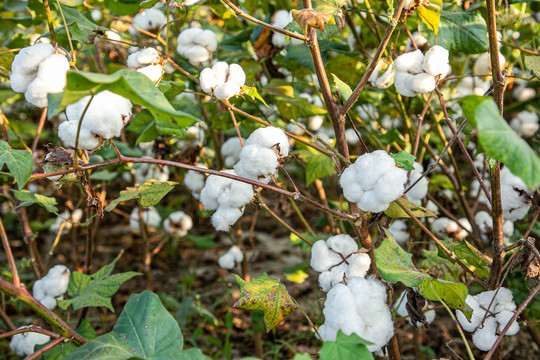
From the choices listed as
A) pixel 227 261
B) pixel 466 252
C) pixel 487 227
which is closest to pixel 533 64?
pixel 466 252

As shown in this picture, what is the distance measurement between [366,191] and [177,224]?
1.32 metres

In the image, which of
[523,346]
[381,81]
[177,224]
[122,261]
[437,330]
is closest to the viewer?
[381,81]

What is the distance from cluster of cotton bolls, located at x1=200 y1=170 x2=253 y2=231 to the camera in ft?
3.31

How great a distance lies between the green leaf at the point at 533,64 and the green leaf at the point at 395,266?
53cm

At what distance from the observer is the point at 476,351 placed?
152cm

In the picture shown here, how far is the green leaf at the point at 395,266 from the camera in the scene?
0.77 meters

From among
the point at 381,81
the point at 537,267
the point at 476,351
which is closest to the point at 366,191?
the point at 537,267

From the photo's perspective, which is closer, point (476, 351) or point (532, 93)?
point (476, 351)

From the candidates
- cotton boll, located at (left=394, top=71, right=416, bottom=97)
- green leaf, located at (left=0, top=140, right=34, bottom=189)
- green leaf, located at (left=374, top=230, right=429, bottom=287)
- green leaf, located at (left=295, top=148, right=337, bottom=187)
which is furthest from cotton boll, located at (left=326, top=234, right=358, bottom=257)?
green leaf, located at (left=0, top=140, right=34, bottom=189)

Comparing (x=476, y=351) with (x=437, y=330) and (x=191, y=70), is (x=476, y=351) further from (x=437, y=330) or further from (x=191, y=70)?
(x=191, y=70)

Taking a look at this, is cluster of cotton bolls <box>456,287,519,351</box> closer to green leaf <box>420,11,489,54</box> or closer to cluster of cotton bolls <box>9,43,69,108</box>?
green leaf <box>420,11,489,54</box>

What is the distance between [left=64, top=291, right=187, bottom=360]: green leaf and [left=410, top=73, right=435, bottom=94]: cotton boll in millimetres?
666

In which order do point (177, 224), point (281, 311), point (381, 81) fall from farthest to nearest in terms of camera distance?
point (177, 224), point (381, 81), point (281, 311)

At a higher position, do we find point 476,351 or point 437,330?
point 476,351
